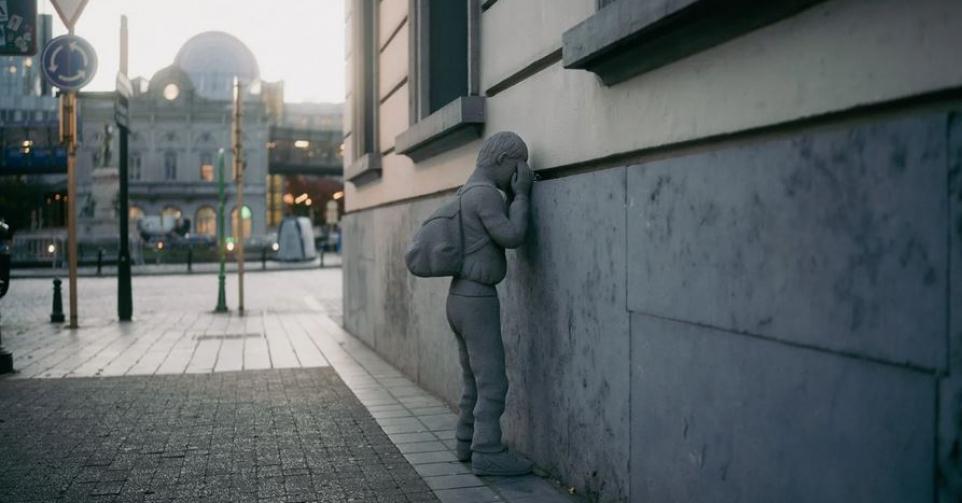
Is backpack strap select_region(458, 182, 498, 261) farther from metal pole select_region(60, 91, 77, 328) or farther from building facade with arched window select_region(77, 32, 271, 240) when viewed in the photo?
building facade with arched window select_region(77, 32, 271, 240)

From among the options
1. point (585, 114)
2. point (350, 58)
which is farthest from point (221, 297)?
point (585, 114)

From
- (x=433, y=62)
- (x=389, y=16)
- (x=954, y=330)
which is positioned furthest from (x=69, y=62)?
(x=954, y=330)

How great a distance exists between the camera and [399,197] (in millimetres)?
9477

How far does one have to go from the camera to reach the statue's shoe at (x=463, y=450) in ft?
18.0

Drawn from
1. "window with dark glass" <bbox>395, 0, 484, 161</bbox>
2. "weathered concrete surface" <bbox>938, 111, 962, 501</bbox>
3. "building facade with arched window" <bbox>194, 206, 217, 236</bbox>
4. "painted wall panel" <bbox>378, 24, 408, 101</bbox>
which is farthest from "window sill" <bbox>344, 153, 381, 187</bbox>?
"building facade with arched window" <bbox>194, 206, 217, 236</bbox>

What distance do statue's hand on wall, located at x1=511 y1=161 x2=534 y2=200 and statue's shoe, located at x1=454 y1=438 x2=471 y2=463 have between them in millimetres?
1526

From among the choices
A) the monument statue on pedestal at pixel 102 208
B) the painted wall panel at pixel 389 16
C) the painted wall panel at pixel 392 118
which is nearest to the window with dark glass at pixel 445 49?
the painted wall panel at pixel 389 16

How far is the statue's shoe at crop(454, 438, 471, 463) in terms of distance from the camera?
550 cm

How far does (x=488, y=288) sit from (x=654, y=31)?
6.48 feet

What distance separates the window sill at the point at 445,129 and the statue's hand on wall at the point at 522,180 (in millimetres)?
1315

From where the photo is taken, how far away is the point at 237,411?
23.4 feet

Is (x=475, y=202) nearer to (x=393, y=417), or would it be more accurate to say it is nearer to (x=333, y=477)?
(x=333, y=477)

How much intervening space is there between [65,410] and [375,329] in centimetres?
420

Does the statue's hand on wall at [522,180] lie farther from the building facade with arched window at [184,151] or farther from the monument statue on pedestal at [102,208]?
the building facade with arched window at [184,151]
